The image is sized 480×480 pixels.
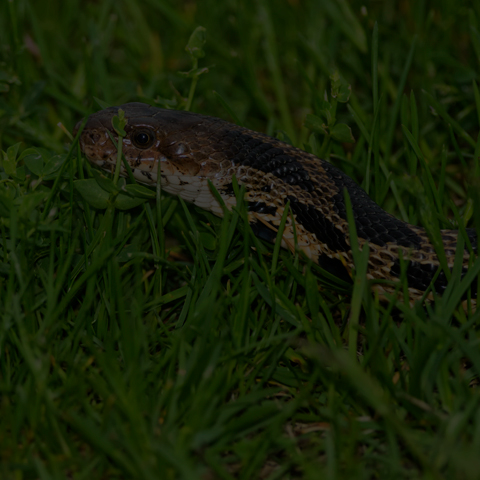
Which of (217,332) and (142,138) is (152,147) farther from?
(217,332)

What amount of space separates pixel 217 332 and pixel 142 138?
1644mm

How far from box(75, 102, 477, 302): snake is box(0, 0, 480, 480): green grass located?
0.58ft

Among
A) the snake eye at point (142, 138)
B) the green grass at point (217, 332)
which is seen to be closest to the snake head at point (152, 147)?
the snake eye at point (142, 138)

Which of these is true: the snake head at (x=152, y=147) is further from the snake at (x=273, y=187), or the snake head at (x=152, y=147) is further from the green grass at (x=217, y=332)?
the green grass at (x=217, y=332)

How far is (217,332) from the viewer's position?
3.51 metres

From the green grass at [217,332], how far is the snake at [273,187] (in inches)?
7.0

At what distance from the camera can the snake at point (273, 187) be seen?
3.86 metres

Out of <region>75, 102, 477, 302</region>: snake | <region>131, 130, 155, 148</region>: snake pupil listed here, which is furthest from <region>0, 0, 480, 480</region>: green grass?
<region>131, 130, 155, 148</region>: snake pupil

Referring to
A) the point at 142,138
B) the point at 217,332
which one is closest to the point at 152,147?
the point at 142,138

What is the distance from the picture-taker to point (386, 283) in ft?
12.5

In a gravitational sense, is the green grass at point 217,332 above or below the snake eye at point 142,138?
below

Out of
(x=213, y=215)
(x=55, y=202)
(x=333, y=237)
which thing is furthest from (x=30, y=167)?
(x=333, y=237)

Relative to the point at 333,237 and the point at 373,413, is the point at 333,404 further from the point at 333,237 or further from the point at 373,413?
the point at 333,237

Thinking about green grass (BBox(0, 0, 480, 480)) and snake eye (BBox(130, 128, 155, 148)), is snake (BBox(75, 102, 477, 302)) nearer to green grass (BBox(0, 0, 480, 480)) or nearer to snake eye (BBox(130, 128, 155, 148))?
snake eye (BBox(130, 128, 155, 148))
